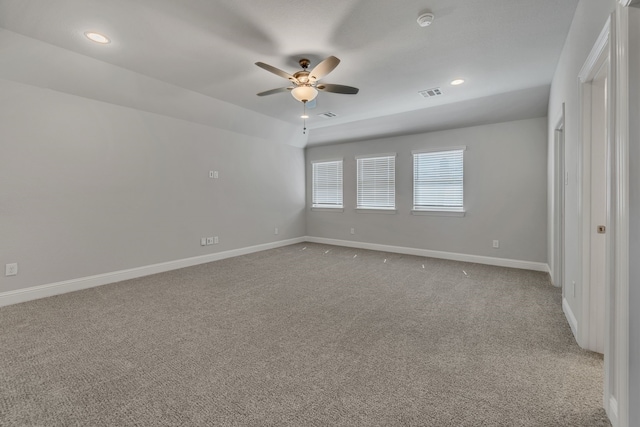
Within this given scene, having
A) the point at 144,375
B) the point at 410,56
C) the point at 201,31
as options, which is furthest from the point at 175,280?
the point at 410,56

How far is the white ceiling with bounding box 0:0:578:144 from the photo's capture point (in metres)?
2.31

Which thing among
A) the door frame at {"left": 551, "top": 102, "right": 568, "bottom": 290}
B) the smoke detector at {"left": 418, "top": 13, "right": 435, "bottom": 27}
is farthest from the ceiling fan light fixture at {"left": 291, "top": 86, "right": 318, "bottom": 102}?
the door frame at {"left": 551, "top": 102, "right": 568, "bottom": 290}

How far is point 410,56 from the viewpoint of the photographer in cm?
311

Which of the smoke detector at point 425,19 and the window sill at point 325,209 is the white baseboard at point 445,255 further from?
the smoke detector at point 425,19

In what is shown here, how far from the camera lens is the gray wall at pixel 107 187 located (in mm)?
3279

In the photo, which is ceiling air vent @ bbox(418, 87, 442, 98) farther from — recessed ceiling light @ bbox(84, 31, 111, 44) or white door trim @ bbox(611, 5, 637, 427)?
recessed ceiling light @ bbox(84, 31, 111, 44)

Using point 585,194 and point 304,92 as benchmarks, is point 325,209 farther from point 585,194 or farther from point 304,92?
point 585,194

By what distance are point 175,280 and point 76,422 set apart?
107 inches

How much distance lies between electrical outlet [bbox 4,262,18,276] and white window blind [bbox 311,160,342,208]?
5.38 meters

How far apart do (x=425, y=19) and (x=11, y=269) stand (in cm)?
502

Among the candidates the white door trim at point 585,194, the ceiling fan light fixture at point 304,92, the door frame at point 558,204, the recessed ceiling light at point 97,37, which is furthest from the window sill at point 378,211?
the recessed ceiling light at point 97,37

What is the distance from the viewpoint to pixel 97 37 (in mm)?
2738

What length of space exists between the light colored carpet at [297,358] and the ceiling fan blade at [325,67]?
2455 millimetres

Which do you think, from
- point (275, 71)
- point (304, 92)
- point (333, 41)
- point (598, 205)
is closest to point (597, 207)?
point (598, 205)
